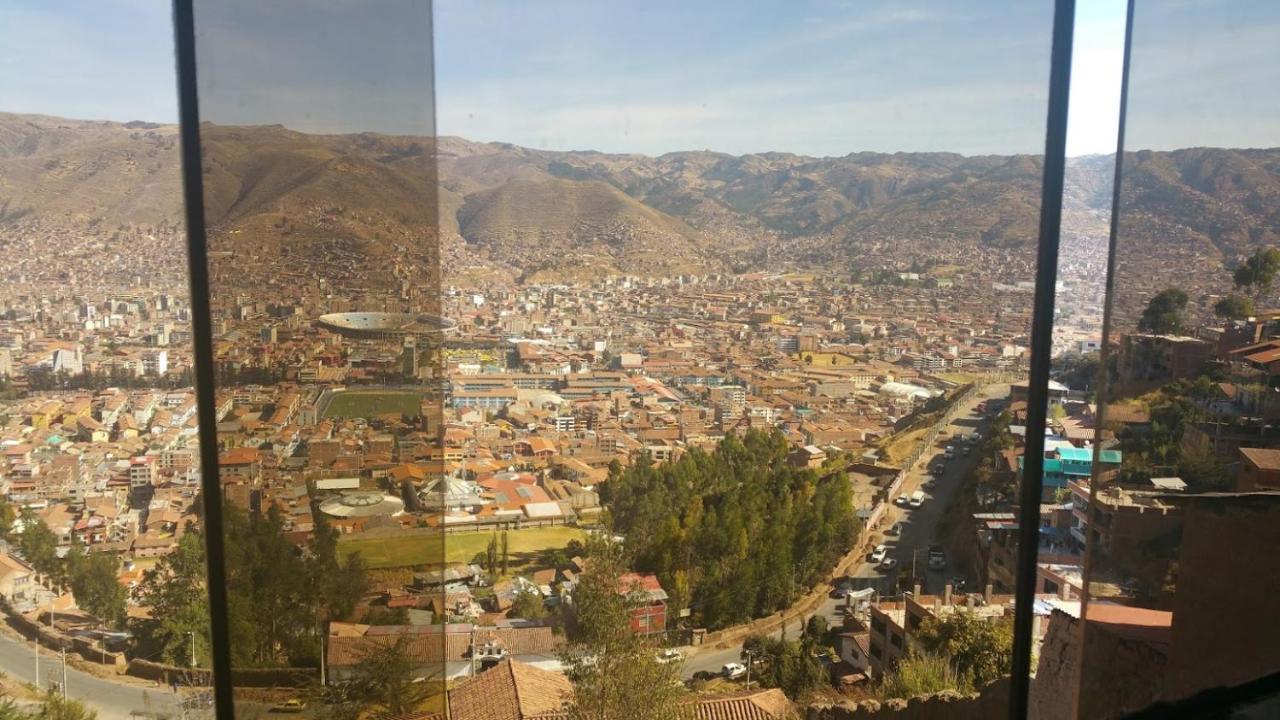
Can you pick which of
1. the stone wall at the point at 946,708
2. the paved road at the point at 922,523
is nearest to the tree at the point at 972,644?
the stone wall at the point at 946,708

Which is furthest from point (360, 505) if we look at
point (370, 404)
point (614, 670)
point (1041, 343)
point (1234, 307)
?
Answer: point (1234, 307)

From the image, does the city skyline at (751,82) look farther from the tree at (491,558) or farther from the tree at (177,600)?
the tree at (177,600)

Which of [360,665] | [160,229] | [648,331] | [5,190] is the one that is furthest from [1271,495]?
[648,331]

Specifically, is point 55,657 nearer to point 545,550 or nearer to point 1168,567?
point 1168,567

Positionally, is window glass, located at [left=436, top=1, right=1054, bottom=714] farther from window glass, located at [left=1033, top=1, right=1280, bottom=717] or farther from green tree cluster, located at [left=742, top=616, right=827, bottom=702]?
window glass, located at [left=1033, top=1, right=1280, bottom=717]

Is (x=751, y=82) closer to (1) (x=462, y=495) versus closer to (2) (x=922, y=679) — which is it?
(1) (x=462, y=495)

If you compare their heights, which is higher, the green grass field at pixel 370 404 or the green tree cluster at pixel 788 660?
the green grass field at pixel 370 404

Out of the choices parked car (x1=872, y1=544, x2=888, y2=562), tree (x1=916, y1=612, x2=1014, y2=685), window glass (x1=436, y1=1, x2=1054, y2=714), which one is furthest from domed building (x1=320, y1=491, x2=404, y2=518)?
parked car (x1=872, y1=544, x2=888, y2=562)
